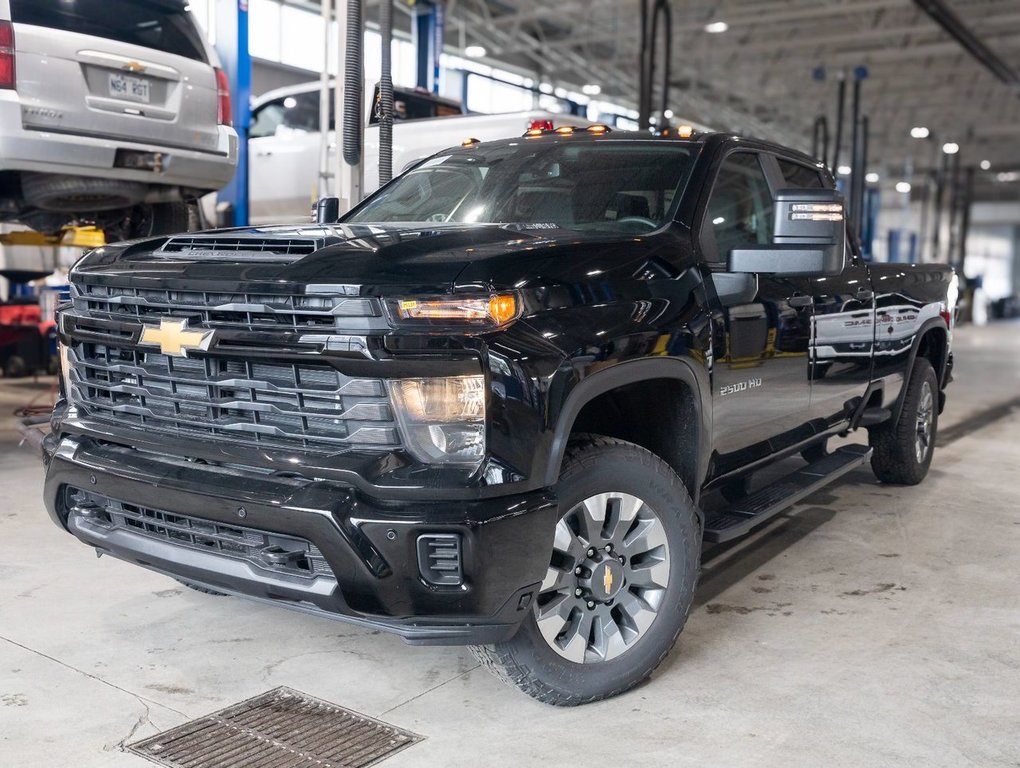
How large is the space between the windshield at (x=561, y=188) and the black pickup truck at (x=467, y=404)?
0.04 feet

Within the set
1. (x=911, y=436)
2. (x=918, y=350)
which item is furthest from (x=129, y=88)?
(x=911, y=436)

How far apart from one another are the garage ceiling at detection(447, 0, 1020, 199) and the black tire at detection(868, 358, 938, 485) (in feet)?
46.3

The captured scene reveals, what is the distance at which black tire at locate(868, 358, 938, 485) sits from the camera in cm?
530

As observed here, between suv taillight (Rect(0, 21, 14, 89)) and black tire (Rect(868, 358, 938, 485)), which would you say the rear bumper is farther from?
black tire (Rect(868, 358, 938, 485))

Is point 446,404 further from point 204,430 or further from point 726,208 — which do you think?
point 726,208

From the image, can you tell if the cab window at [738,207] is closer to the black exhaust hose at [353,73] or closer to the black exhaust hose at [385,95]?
the black exhaust hose at [385,95]

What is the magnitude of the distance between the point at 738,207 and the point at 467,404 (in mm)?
1837

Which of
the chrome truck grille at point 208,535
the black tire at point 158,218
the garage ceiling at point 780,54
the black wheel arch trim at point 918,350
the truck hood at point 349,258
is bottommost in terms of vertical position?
the chrome truck grille at point 208,535

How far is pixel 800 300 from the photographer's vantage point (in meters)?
3.73

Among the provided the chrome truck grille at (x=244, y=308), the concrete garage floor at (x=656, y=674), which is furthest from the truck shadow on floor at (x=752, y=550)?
the chrome truck grille at (x=244, y=308)

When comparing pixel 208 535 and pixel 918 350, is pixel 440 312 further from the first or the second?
pixel 918 350

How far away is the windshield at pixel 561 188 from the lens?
130 inches

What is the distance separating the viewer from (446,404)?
2.34 m

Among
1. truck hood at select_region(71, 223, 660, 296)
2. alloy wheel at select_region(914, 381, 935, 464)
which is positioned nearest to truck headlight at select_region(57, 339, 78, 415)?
truck hood at select_region(71, 223, 660, 296)
